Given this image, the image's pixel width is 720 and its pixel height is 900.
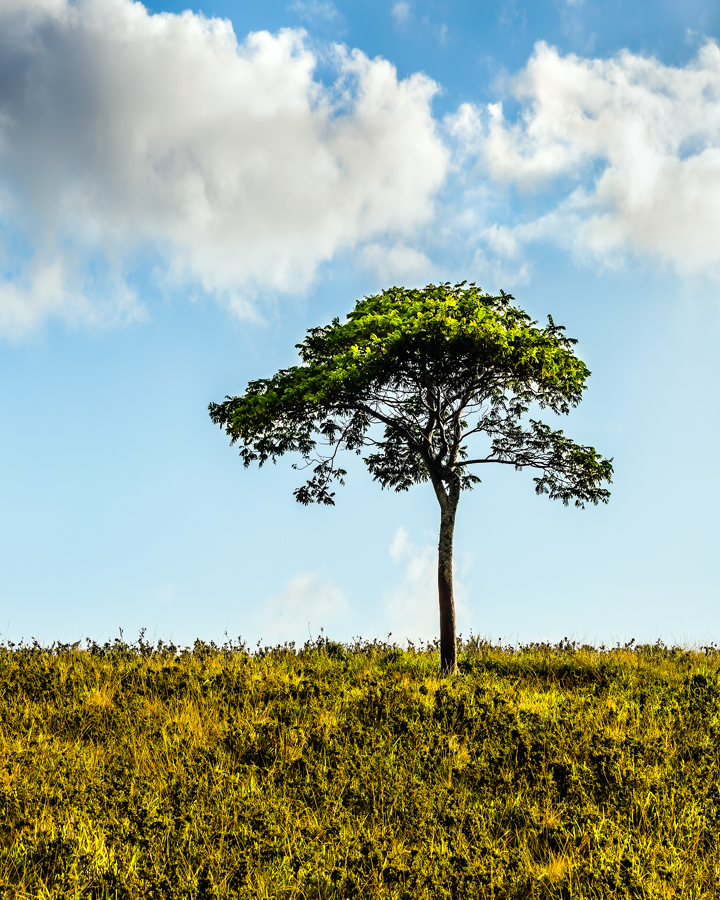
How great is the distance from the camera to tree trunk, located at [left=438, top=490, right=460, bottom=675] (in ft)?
50.0

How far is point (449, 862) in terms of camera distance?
5621 mm

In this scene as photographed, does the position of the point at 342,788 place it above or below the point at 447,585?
below

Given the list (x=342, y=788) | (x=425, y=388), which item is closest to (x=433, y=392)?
(x=425, y=388)

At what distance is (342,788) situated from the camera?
702cm

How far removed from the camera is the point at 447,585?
15500 mm

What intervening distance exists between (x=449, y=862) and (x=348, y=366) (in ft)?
31.9

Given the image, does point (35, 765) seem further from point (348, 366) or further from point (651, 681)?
point (651, 681)

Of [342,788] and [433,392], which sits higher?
[433,392]

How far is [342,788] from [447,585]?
28.7 feet

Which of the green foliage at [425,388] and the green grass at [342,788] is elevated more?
the green foliage at [425,388]

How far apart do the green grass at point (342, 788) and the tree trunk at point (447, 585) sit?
11.7 ft

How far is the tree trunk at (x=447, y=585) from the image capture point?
15.2m

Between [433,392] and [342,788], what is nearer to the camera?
[342,788]

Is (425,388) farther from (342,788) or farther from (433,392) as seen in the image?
(342,788)
